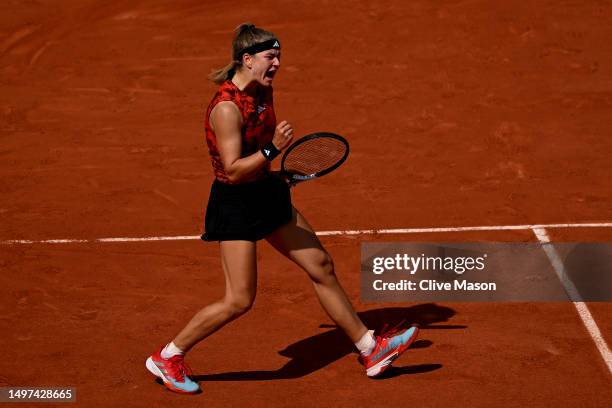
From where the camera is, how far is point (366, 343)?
712 cm

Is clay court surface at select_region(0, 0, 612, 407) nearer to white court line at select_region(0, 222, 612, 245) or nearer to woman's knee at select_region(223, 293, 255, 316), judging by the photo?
white court line at select_region(0, 222, 612, 245)

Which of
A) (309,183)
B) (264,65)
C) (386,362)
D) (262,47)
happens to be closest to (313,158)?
(264,65)

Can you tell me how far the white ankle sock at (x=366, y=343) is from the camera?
7.12 meters

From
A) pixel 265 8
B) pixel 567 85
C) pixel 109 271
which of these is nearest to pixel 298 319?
pixel 109 271

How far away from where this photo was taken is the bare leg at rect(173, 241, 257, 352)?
22.2 feet

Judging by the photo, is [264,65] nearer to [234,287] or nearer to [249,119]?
[249,119]

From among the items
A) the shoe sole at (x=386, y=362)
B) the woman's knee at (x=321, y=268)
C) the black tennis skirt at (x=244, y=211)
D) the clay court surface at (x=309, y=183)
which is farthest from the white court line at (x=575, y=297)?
the black tennis skirt at (x=244, y=211)

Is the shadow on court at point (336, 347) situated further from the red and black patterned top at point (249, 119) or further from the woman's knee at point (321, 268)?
the red and black patterned top at point (249, 119)

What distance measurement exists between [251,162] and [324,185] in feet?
13.4

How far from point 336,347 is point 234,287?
4.33 ft

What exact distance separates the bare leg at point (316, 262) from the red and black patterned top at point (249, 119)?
42 cm

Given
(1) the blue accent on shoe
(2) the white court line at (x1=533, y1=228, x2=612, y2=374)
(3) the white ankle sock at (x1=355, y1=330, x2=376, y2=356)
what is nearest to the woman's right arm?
(3) the white ankle sock at (x1=355, y1=330, x2=376, y2=356)

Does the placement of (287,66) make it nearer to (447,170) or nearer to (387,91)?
(387,91)

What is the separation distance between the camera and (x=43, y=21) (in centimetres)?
1421
